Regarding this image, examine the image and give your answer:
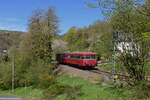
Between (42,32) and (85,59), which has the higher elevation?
(42,32)

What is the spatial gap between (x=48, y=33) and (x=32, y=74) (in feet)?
28.8

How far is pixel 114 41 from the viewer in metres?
8.77

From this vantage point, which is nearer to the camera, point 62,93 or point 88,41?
point 62,93

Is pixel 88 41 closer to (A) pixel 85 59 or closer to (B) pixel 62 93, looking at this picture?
(A) pixel 85 59

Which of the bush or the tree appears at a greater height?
the tree

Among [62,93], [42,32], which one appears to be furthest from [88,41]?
[62,93]

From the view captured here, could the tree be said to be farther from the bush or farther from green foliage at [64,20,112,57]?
the bush

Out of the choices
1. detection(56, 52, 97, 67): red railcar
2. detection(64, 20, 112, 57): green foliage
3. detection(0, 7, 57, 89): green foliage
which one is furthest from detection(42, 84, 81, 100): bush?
detection(56, 52, 97, 67): red railcar

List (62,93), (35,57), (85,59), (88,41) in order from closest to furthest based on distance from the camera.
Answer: (62,93)
(85,59)
(35,57)
(88,41)

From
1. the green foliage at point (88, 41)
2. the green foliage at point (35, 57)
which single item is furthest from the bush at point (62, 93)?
the green foliage at point (35, 57)

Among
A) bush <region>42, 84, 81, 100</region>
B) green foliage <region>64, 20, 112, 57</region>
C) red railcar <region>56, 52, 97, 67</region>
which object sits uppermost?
green foliage <region>64, 20, 112, 57</region>

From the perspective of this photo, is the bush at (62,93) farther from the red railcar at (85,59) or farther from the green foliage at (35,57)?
the red railcar at (85,59)

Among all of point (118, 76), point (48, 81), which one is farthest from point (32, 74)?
point (118, 76)

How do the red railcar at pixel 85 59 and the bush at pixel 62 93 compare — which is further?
the red railcar at pixel 85 59
